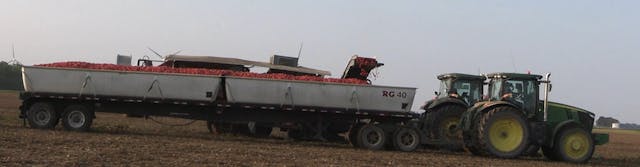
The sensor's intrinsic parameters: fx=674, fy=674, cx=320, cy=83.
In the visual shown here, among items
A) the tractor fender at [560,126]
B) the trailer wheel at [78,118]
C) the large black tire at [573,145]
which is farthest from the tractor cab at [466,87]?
the trailer wheel at [78,118]

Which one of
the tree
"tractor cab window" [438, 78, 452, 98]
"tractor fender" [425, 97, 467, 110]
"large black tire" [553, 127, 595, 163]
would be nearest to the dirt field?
"large black tire" [553, 127, 595, 163]

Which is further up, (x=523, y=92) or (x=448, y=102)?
(x=523, y=92)

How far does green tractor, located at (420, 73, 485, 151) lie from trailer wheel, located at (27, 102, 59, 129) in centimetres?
1020

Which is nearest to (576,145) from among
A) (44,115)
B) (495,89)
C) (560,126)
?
(560,126)

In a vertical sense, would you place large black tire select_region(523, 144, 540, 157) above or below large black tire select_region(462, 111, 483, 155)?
below

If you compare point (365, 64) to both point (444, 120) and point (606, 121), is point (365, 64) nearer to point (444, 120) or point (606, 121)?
point (444, 120)

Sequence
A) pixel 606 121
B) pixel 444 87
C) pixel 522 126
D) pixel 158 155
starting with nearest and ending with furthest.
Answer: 1. pixel 158 155
2. pixel 522 126
3. pixel 444 87
4. pixel 606 121

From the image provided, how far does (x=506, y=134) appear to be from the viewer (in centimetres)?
1703

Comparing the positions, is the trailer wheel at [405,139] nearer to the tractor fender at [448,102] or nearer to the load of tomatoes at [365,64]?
the tractor fender at [448,102]

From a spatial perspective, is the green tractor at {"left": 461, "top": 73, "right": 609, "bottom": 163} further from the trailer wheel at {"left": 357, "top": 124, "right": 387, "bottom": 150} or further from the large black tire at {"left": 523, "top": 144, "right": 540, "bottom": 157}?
the trailer wheel at {"left": 357, "top": 124, "right": 387, "bottom": 150}

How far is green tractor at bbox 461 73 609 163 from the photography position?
664 inches

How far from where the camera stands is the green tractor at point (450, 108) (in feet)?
58.9

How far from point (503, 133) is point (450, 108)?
6.72ft

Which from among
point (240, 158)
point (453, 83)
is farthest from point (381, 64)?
point (240, 158)
